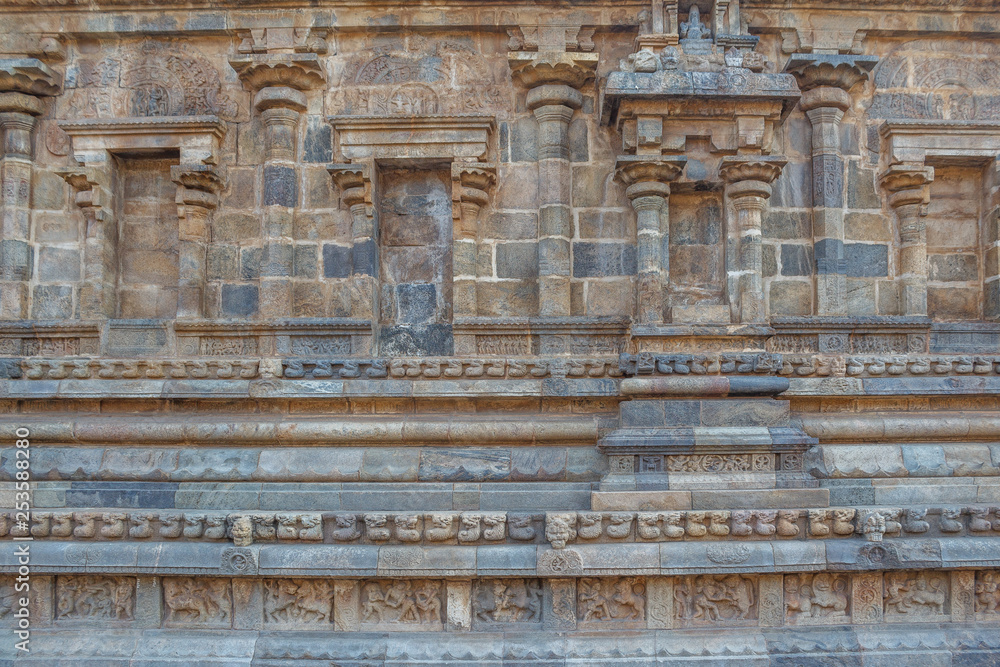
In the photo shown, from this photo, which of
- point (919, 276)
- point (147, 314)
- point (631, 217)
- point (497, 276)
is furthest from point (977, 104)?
point (147, 314)

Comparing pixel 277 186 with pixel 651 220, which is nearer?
pixel 651 220

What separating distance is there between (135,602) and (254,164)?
4.41 m

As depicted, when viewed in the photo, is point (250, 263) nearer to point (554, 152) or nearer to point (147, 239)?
point (147, 239)

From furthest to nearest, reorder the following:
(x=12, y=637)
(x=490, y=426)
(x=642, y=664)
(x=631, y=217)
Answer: (x=631, y=217)
(x=490, y=426)
(x=12, y=637)
(x=642, y=664)

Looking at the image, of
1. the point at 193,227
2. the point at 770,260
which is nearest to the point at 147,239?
the point at 193,227

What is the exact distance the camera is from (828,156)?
21.2ft

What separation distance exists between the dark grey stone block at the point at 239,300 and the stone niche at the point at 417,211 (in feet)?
4.00

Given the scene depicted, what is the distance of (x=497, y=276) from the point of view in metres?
6.49

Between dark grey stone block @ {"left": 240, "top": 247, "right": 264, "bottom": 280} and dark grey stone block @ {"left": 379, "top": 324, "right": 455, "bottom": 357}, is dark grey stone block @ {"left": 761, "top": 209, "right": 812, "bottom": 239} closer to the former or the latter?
dark grey stone block @ {"left": 379, "top": 324, "right": 455, "bottom": 357}

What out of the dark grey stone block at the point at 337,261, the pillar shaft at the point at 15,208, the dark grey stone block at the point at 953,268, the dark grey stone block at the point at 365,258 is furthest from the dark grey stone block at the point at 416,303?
the dark grey stone block at the point at 953,268

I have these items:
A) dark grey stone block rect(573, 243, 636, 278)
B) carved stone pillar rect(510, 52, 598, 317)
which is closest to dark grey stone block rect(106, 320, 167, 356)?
carved stone pillar rect(510, 52, 598, 317)

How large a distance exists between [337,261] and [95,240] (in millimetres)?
2614

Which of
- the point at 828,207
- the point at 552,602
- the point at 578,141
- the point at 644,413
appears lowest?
the point at 552,602

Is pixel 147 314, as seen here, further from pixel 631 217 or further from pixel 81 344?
pixel 631 217
